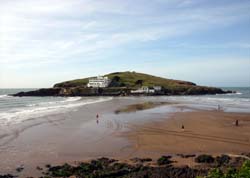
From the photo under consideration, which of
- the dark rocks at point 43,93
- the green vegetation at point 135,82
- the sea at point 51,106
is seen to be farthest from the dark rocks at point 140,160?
the green vegetation at point 135,82

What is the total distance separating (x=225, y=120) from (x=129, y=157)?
23.5 m

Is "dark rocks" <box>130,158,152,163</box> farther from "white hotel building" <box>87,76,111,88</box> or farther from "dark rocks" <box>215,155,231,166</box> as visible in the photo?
"white hotel building" <box>87,76,111,88</box>

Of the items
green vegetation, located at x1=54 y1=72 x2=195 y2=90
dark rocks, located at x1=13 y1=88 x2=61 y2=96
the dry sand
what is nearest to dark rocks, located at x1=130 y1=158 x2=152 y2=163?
the dry sand

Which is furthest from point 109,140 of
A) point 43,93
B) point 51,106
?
point 43,93

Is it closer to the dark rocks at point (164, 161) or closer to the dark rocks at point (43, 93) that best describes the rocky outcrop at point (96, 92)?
the dark rocks at point (43, 93)

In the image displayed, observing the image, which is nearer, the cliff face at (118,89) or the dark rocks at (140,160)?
the dark rocks at (140,160)

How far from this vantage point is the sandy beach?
2203 centimetres

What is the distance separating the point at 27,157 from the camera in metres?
21.6

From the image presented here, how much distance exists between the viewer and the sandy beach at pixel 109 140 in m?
22.0

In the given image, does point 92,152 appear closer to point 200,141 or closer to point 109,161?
point 109,161

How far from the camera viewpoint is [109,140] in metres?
27.7

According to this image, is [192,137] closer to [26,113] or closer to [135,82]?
[26,113]

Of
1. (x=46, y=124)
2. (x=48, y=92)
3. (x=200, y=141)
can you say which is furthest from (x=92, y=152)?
(x=48, y=92)

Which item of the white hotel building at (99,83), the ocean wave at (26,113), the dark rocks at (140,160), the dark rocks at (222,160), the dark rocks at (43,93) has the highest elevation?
the white hotel building at (99,83)
